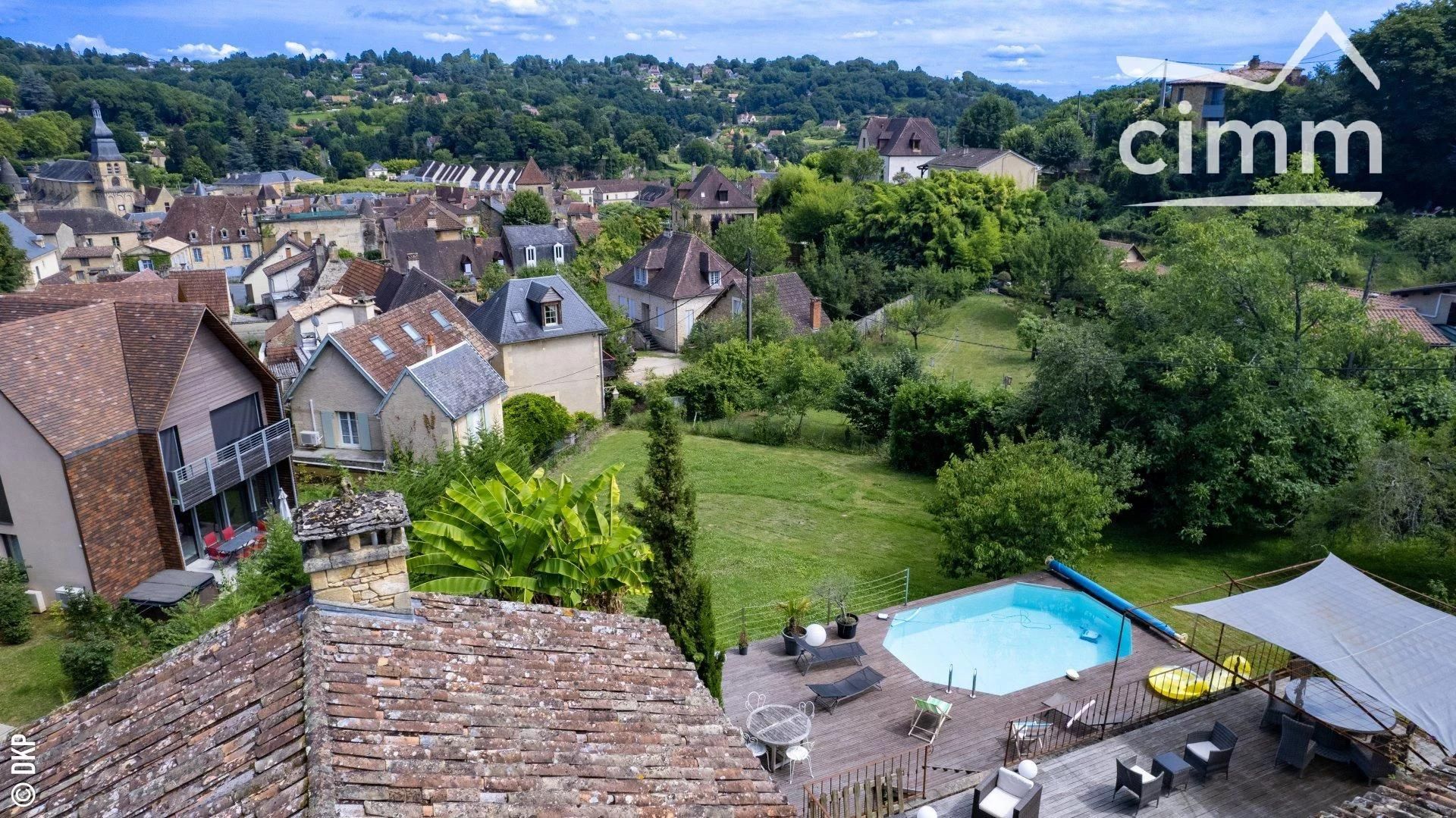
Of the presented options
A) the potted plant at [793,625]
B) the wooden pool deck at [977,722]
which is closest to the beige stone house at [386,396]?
the potted plant at [793,625]

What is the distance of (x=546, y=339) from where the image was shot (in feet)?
120

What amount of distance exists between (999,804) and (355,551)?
9.26 m

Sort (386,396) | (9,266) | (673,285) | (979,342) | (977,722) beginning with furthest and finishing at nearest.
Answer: (673,285)
(9,266)
(979,342)
(386,396)
(977,722)

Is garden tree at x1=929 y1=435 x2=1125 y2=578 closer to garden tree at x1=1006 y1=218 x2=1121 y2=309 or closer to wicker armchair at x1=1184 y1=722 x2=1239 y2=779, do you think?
wicker armchair at x1=1184 y1=722 x2=1239 y2=779

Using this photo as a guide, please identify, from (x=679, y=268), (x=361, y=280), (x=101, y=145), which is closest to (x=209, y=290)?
(x=361, y=280)

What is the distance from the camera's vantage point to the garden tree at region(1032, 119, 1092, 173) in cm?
8069

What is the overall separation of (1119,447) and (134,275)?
50.8 metres

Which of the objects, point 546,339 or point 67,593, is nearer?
point 67,593

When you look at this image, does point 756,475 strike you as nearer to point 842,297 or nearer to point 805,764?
point 805,764

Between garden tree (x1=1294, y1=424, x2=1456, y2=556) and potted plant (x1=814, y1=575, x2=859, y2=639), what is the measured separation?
1289 cm

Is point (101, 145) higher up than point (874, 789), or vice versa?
point (101, 145)

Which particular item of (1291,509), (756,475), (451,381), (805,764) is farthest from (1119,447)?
(451,381)

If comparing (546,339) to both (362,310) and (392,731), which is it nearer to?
(362,310)

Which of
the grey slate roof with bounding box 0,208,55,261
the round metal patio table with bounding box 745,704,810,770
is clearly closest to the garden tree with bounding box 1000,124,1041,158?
the round metal patio table with bounding box 745,704,810,770
